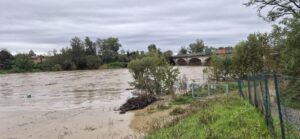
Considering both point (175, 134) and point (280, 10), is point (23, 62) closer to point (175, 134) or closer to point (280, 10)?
point (280, 10)

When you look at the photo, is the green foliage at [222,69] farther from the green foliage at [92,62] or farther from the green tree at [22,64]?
the green tree at [22,64]

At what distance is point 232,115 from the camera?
41.0ft

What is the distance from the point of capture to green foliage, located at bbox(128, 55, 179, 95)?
2977 cm

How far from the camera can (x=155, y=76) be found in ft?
98.7

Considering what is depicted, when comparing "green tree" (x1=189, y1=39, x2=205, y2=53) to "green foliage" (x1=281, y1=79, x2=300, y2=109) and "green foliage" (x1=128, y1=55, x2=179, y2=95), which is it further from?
"green foliage" (x1=281, y1=79, x2=300, y2=109)

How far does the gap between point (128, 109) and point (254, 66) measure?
15.5 meters

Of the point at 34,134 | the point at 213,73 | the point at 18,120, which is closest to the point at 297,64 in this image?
the point at 34,134

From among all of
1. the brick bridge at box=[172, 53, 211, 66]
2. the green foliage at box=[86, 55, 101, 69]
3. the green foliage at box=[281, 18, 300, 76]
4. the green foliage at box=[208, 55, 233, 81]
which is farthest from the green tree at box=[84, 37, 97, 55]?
the green foliage at box=[281, 18, 300, 76]

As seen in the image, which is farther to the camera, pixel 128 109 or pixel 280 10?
pixel 128 109

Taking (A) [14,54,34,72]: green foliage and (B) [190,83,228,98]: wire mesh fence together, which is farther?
(A) [14,54,34,72]: green foliage

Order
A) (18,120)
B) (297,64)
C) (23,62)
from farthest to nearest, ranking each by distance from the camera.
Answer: (23,62) → (18,120) → (297,64)

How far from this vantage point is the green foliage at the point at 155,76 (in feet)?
97.7

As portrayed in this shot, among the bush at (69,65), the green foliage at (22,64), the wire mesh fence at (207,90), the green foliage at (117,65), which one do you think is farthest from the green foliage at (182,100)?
the green foliage at (22,64)

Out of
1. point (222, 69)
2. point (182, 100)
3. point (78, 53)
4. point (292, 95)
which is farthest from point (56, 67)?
point (292, 95)
